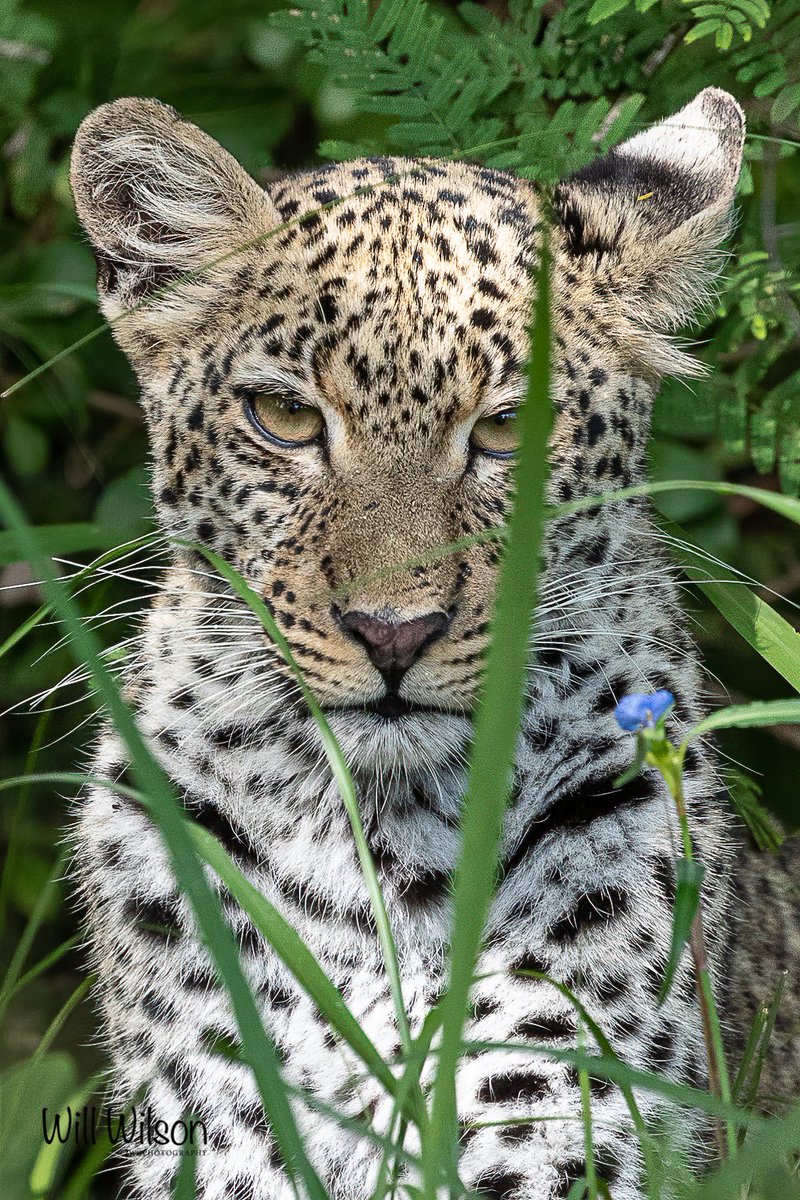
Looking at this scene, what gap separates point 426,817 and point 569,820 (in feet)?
0.95

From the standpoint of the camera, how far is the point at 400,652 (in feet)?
7.60

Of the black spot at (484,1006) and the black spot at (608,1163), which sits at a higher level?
the black spot at (484,1006)

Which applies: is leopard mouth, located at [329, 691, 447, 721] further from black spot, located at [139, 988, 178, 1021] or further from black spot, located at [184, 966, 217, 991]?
black spot, located at [139, 988, 178, 1021]

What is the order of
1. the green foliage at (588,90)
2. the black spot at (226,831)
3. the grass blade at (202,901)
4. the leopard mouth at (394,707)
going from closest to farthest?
the grass blade at (202,901) → the leopard mouth at (394,707) → the black spot at (226,831) → the green foliage at (588,90)

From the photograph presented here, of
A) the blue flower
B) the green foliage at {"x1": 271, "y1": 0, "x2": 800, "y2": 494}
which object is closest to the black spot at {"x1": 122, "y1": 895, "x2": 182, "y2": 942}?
the blue flower

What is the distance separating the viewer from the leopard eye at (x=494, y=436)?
2.69m

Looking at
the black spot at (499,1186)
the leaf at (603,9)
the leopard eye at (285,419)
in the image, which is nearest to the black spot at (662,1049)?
the black spot at (499,1186)

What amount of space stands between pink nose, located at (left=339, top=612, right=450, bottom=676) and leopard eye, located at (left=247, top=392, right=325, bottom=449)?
0.53 metres

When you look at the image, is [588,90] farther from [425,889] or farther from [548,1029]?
[548,1029]

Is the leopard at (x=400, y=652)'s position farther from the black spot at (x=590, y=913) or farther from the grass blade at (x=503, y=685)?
the grass blade at (x=503, y=685)

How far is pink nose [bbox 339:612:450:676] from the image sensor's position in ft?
7.54

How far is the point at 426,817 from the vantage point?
274cm

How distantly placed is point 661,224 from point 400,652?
124cm

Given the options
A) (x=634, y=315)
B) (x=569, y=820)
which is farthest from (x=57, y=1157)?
(x=634, y=315)
